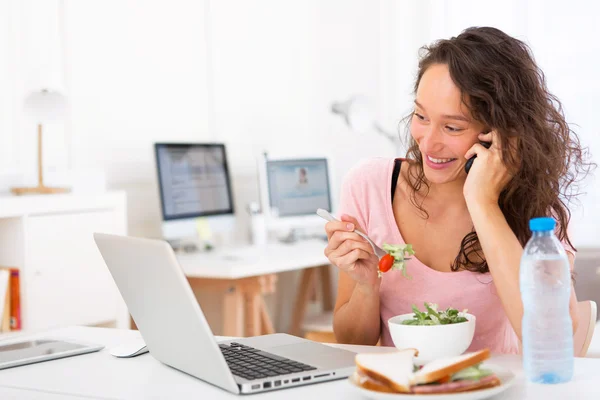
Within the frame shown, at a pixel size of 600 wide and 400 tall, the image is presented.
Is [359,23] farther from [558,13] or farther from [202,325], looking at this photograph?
[202,325]

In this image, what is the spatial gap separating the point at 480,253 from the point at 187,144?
6.46ft

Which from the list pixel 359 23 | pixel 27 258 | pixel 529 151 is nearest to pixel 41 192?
pixel 27 258

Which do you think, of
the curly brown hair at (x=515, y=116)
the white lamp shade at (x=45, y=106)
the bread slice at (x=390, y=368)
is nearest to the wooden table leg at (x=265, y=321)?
the white lamp shade at (x=45, y=106)

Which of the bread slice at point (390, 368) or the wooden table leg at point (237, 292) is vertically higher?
the bread slice at point (390, 368)

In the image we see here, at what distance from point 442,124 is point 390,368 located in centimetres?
66

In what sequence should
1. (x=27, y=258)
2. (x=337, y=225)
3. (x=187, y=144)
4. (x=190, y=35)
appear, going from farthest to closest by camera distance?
(x=190, y=35), (x=187, y=144), (x=27, y=258), (x=337, y=225)

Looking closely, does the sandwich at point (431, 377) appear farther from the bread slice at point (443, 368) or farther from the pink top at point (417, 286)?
the pink top at point (417, 286)

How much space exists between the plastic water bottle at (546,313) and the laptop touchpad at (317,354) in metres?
0.27

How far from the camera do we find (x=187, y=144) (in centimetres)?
344

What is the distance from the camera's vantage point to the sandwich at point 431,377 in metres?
1.00

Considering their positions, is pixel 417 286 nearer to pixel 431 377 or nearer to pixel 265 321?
pixel 431 377

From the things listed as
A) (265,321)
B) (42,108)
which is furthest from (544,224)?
(265,321)

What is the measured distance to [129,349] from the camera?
1394 mm

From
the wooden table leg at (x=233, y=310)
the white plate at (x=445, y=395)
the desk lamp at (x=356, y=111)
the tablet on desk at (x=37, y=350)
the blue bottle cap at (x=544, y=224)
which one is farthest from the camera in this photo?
the desk lamp at (x=356, y=111)
